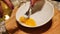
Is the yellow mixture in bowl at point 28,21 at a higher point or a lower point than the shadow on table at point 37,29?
higher

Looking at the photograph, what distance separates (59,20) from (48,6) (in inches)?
2.9

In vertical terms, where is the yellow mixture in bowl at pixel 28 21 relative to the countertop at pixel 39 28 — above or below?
above

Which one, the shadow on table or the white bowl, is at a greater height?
the white bowl

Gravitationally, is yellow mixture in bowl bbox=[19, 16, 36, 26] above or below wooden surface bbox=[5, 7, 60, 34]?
above

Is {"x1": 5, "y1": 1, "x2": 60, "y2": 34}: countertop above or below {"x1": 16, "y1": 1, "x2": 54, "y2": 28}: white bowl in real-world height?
below

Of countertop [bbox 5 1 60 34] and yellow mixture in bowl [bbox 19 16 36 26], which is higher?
yellow mixture in bowl [bbox 19 16 36 26]

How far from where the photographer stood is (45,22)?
0.55 m

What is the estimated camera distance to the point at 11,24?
0.60 meters

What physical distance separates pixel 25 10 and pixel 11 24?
8 centimetres

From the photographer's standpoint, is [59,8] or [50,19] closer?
[50,19]

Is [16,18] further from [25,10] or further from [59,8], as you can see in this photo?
[59,8]

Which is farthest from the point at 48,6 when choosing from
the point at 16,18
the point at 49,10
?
the point at 16,18

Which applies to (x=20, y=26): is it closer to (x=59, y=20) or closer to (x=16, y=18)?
(x=16, y=18)

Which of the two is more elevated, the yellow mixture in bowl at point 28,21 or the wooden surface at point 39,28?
the yellow mixture in bowl at point 28,21
